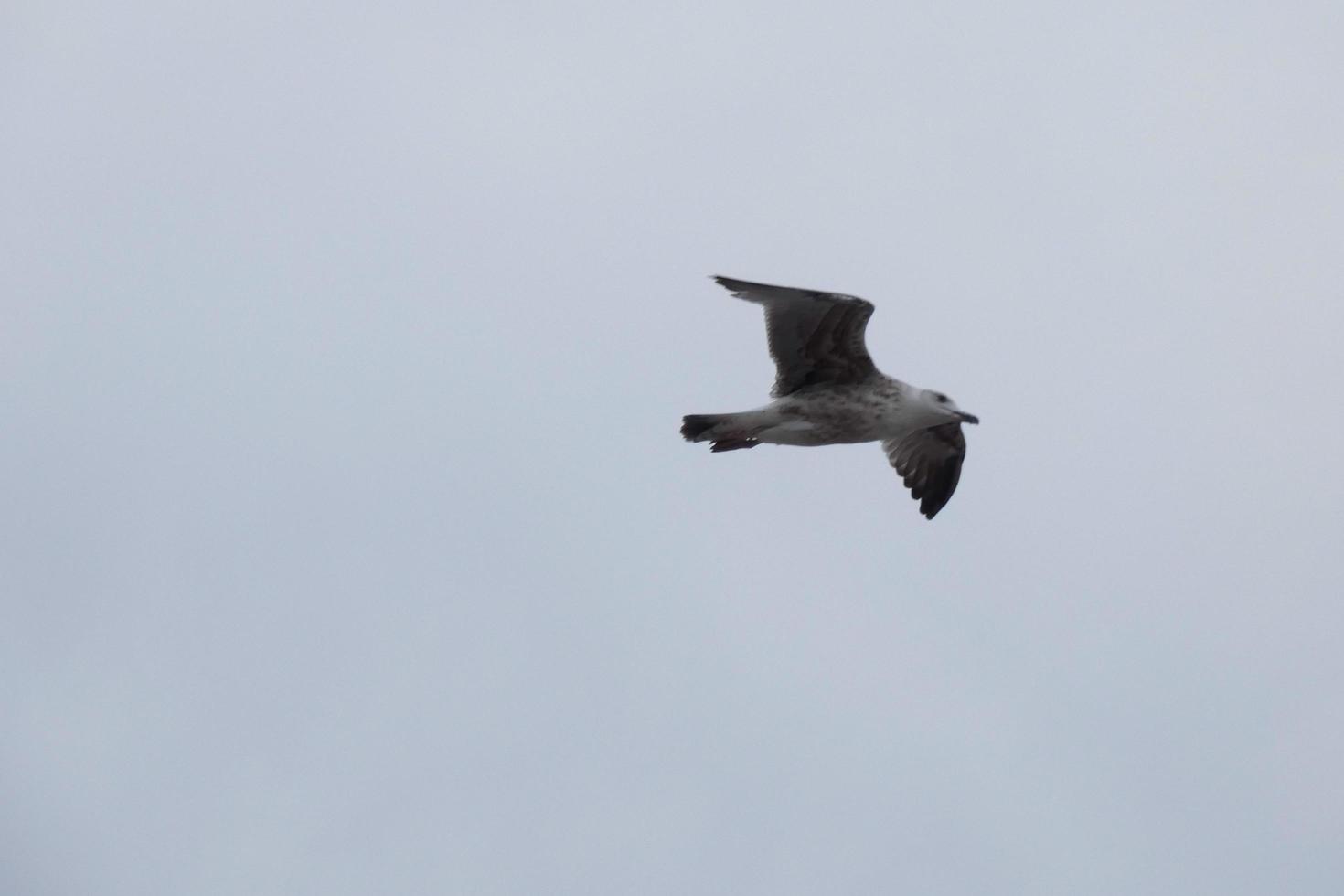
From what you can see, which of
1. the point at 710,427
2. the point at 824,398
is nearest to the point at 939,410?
the point at 824,398

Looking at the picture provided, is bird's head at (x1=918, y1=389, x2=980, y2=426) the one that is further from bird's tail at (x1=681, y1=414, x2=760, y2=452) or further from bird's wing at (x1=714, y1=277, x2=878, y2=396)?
bird's tail at (x1=681, y1=414, x2=760, y2=452)

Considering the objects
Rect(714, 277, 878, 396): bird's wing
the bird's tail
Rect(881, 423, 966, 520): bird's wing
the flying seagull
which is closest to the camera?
Rect(714, 277, 878, 396): bird's wing

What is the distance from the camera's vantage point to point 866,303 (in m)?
18.7

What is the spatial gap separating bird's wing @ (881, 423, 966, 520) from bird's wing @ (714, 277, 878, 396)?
2.86 metres

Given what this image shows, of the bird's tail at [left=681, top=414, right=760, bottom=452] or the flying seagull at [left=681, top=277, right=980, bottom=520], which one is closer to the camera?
the flying seagull at [left=681, top=277, right=980, bottom=520]

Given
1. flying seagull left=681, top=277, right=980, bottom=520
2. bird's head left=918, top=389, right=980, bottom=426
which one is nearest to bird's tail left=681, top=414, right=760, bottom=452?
flying seagull left=681, top=277, right=980, bottom=520

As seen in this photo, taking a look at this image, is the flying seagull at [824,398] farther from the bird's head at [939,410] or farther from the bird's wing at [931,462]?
the bird's wing at [931,462]

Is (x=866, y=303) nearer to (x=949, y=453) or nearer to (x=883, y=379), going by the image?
(x=883, y=379)

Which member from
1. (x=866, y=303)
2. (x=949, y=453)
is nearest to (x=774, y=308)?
(x=866, y=303)

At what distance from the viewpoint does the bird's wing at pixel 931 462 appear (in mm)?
22062

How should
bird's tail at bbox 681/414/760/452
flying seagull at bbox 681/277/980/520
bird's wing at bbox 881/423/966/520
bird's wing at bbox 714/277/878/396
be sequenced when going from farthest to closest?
bird's wing at bbox 881/423/966/520, bird's tail at bbox 681/414/760/452, flying seagull at bbox 681/277/980/520, bird's wing at bbox 714/277/878/396

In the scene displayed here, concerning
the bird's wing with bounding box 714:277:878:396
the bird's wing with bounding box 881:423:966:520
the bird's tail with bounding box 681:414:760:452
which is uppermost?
the bird's wing with bounding box 714:277:878:396

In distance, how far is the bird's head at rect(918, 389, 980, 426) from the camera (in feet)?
64.1

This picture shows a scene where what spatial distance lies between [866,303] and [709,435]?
7.26ft
